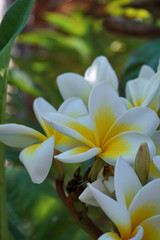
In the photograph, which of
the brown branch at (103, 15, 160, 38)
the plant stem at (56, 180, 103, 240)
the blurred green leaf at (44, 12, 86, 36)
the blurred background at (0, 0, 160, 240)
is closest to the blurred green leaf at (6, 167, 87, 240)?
the blurred background at (0, 0, 160, 240)

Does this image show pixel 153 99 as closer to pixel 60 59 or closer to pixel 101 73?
pixel 101 73

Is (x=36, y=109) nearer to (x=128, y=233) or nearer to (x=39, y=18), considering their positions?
(x=128, y=233)

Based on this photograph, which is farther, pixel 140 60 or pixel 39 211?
pixel 140 60

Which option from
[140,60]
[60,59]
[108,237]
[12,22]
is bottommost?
[60,59]

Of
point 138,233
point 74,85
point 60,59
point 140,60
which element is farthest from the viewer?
point 60,59

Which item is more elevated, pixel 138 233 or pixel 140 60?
pixel 138 233

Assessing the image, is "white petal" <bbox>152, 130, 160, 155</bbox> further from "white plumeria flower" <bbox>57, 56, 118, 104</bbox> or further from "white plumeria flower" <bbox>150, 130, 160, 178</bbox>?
"white plumeria flower" <bbox>57, 56, 118, 104</bbox>

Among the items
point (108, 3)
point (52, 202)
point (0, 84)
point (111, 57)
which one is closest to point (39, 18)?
point (108, 3)

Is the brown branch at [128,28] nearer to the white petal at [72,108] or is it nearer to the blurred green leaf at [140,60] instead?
the blurred green leaf at [140,60]

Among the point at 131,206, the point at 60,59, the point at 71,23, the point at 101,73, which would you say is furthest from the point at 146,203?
the point at 71,23
